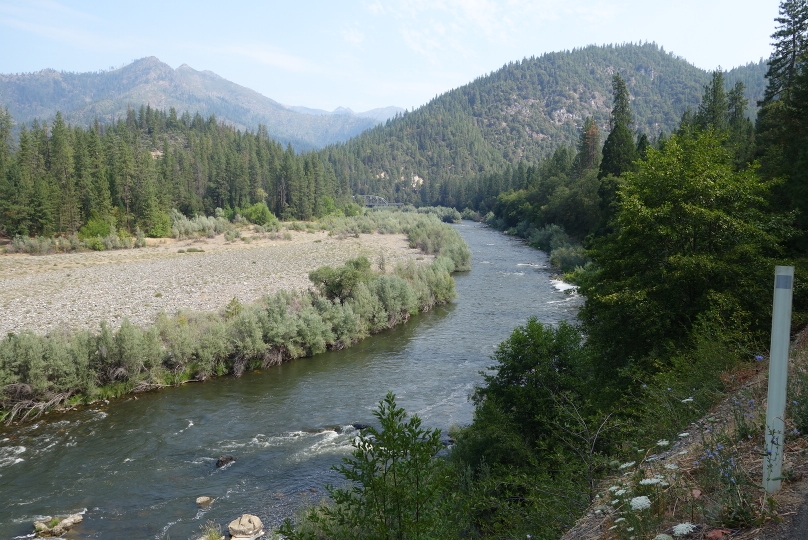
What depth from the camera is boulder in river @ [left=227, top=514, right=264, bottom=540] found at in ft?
44.7

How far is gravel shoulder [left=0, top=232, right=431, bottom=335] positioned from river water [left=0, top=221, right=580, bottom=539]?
8.70 meters

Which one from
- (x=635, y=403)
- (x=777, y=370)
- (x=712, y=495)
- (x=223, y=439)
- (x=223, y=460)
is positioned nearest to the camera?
(x=777, y=370)

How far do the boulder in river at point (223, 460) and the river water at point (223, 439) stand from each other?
0.87ft

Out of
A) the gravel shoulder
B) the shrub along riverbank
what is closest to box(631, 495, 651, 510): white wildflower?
the shrub along riverbank

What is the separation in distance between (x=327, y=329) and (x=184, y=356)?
773cm

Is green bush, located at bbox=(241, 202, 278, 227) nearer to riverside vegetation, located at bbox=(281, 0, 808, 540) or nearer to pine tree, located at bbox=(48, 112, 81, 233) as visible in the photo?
pine tree, located at bbox=(48, 112, 81, 233)

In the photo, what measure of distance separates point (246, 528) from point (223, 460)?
4.32 metres

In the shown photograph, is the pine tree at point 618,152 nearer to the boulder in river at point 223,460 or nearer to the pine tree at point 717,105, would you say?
the pine tree at point 717,105

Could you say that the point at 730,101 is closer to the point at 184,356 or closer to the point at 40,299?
the point at 184,356

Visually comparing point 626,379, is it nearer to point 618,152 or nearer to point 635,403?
point 635,403

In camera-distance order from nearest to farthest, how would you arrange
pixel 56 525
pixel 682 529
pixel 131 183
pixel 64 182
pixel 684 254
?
pixel 682 529 < pixel 56 525 < pixel 684 254 < pixel 64 182 < pixel 131 183

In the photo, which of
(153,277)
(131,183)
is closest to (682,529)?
(153,277)

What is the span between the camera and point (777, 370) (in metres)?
4.18

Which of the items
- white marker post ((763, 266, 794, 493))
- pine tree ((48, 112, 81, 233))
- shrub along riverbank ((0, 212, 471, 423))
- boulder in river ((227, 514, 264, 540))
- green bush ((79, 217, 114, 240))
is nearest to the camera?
white marker post ((763, 266, 794, 493))
